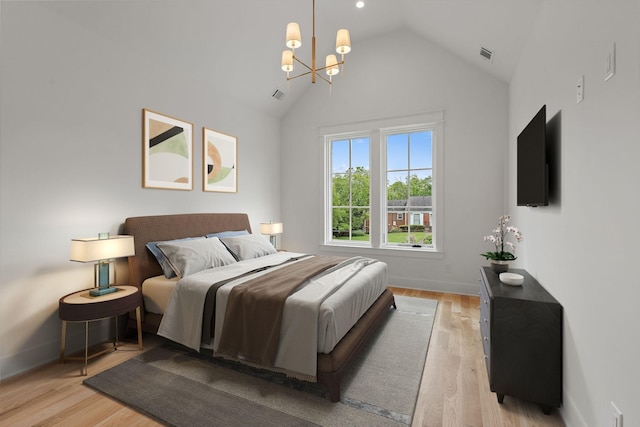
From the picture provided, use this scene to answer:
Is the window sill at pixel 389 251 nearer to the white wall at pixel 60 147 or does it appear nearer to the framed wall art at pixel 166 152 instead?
the framed wall art at pixel 166 152

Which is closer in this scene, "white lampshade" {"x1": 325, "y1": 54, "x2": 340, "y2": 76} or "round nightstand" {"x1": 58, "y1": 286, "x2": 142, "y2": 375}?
"round nightstand" {"x1": 58, "y1": 286, "x2": 142, "y2": 375}

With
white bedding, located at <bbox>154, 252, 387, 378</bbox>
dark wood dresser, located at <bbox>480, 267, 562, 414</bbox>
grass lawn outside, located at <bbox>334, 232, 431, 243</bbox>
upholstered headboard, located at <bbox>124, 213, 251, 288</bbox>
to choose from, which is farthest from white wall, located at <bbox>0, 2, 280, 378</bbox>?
dark wood dresser, located at <bbox>480, 267, 562, 414</bbox>

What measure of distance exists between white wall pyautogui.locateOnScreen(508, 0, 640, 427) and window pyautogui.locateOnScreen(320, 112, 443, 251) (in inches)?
91.4

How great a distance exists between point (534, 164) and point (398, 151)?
263 cm

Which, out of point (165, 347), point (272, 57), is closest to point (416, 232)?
point (272, 57)

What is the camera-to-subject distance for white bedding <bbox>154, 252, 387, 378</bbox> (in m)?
1.99

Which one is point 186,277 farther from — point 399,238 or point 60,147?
point 399,238

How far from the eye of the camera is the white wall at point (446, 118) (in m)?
4.05

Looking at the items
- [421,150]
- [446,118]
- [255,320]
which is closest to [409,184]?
[421,150]

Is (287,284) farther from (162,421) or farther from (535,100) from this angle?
(535,100)

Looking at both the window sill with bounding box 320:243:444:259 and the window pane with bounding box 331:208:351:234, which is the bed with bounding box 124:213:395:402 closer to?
the window sill with bounding box 320:243:444:259

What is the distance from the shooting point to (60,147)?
255 cm

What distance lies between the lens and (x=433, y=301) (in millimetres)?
3908

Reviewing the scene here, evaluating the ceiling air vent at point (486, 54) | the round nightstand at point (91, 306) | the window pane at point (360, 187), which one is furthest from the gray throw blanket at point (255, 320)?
the ceiling air vent at point (486, 54)
